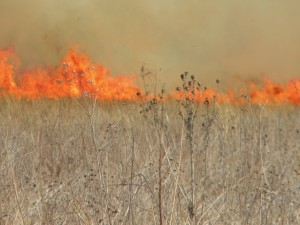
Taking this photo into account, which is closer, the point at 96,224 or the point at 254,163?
the point at 96,224

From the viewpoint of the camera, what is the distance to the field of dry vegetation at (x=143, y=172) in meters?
3.78

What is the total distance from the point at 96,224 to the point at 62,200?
1107mm

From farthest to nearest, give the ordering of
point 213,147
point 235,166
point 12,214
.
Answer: point 213,147
point 235,166
point 12,214

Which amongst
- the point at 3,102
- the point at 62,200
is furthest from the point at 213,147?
the point at 3,102

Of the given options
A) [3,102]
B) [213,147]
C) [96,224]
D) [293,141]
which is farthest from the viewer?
[3,102]

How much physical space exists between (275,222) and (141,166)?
5.94 ft

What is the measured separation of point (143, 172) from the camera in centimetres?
540

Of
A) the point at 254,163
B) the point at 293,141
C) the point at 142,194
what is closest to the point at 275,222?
the point at 142,194

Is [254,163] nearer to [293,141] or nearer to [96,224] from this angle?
[293,141]

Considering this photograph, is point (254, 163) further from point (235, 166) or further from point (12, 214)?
point (12, 214)

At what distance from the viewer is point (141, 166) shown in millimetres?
5859

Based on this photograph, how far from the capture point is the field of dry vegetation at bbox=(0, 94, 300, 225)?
12.4 feet

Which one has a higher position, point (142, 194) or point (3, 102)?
point (3, 102)

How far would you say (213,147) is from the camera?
780cm
